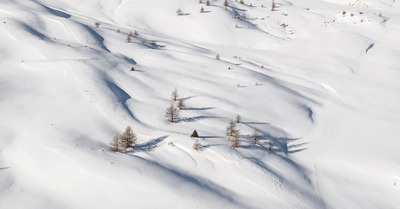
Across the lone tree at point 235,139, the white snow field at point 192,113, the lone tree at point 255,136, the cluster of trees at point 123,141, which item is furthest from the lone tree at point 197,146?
the lone tree at point 255,136

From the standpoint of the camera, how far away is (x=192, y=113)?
413 inches

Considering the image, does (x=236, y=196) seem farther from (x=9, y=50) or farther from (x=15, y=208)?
(x=9, y=50)

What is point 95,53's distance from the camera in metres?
13.2

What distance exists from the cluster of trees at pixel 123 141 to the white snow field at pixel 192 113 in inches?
11.2

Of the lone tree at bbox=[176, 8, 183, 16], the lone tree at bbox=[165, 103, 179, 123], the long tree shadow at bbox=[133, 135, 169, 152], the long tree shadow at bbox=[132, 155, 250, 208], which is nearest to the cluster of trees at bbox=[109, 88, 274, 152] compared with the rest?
the lone tree at bbox=[165, 103, 179, 123]

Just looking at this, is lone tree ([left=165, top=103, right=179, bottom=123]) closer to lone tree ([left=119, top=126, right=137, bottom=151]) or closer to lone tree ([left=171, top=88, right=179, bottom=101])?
lone tree ([left=171, top=88, right=179, bottom=101])

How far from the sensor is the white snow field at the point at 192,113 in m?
7.20

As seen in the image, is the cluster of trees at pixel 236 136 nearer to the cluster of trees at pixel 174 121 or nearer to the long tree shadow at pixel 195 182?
the cluster of trees at pixel 174 121

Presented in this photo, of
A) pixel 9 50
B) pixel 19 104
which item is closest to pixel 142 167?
pixel 19 104

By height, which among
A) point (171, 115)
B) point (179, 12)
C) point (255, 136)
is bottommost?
point (255, 136)

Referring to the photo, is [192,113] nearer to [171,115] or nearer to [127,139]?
[171,115]

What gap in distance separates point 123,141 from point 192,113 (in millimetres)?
3050

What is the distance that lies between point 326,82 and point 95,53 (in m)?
Result: 11.3

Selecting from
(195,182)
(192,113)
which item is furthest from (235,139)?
(195,182)
